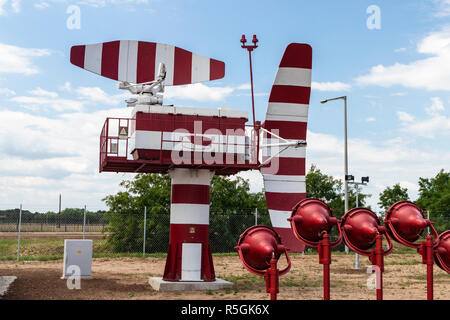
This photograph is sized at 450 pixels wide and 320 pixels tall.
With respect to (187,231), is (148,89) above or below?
above

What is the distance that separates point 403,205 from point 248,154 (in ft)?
20.8

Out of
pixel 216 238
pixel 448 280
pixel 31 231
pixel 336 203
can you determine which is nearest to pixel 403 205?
pixel 448 280

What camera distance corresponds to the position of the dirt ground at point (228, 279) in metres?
14.9

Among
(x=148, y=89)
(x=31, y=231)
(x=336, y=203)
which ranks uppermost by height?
(x=148, y=89)

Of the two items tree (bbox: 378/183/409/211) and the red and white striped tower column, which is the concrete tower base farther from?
tree (bbox: 378/183/409/211)

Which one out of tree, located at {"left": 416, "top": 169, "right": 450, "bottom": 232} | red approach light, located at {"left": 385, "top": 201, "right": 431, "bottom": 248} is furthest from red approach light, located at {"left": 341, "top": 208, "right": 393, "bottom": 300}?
tree, located at {"left": 416, "top": 169, "right": 450, "bottom": 232}

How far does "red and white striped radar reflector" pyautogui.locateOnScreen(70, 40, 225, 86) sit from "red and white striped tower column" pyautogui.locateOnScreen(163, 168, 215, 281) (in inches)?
132

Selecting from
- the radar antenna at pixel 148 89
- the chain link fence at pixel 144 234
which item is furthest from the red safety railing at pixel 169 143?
the chain link fence at pixel 144 234

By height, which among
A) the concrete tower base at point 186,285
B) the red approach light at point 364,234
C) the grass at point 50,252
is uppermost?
the red approach light at point 364,234

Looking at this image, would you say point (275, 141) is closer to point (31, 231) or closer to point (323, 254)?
point (323, 254)

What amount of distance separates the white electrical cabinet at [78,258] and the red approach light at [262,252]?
12.3m

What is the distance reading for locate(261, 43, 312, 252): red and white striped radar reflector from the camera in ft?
45.5

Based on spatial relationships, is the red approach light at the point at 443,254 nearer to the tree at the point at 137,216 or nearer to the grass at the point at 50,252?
the grass at the point at 50,252
